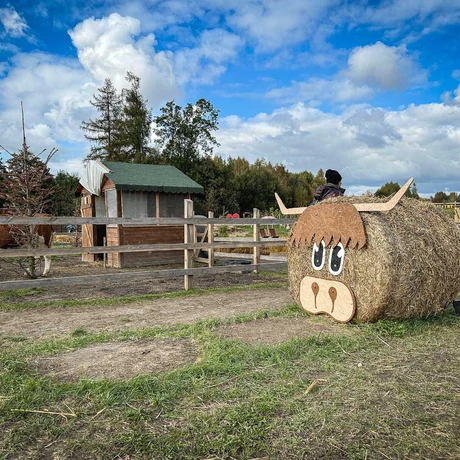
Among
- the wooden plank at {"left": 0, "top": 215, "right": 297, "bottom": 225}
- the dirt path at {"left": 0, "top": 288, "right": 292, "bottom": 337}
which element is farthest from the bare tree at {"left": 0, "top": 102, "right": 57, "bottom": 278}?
the dirt path at {"left": 0, "top": 288, "right": 292, "bottom": 337}

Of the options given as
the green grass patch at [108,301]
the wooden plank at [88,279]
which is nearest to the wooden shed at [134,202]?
the wooden plank at [88,279]

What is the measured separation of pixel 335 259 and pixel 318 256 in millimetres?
306

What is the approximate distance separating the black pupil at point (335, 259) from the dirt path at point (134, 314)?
1.29 meters

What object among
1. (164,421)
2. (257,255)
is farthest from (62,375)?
(257,255)

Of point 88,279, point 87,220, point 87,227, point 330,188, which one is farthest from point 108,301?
point 87,227

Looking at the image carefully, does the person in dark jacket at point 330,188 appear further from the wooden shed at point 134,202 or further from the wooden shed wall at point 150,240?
the wooden shed wall at point 150,240

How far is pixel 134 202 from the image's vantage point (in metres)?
12.0

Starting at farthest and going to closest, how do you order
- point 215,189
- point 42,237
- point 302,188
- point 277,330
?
point 302,188, point 215,189, point 42,237, point 277,330

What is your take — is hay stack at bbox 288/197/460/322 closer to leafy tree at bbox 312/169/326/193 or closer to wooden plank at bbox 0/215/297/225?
wooden plank at bbox 0/215/297/225

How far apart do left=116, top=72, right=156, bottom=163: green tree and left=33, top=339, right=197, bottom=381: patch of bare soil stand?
110 feet

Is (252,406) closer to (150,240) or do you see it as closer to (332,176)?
(332,176)

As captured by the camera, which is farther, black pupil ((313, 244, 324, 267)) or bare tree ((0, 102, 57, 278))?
bare tree ((0, 102, 57, 278))

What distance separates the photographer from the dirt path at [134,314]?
15.5ft

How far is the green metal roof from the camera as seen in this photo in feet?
38.4
